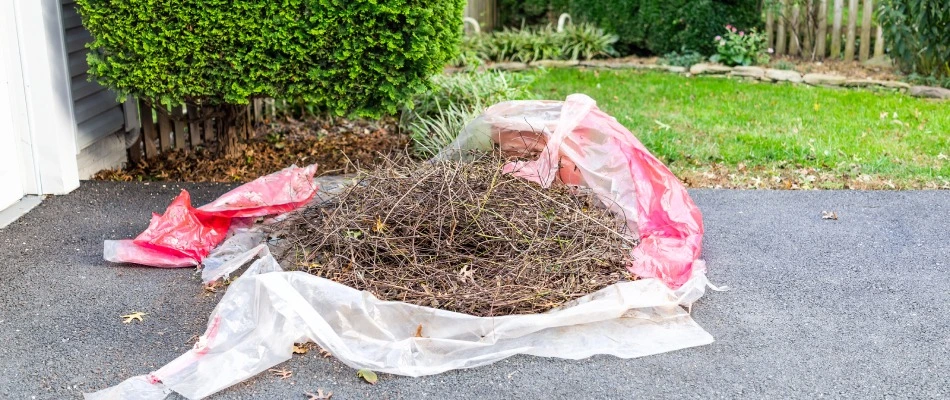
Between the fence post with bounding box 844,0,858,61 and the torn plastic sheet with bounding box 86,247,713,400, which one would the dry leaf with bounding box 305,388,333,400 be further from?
the fence post with bounding box 844,0,858,61

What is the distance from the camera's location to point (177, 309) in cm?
395

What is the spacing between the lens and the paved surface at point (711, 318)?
3299mm

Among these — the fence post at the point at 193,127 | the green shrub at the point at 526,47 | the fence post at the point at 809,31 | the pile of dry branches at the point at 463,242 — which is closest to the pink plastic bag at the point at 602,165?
the pile of dry branches at the point at 463,242

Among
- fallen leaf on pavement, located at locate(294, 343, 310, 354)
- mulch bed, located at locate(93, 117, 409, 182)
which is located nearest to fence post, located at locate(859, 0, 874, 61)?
mulch bed, located at locate(93, 117, 409, 182)

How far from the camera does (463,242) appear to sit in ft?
13.6

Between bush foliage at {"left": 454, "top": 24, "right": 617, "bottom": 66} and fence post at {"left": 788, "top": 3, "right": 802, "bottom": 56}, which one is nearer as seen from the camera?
fence post at {"left": 788, "top": 3, "right": 802, "bottom": 56}

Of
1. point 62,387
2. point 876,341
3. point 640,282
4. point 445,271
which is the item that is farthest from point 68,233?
point 876,341

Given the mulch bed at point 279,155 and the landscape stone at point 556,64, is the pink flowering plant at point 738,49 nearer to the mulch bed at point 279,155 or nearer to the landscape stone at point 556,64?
the landscape stone at point 556,64

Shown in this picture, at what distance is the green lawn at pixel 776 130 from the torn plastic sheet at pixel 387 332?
259 cm

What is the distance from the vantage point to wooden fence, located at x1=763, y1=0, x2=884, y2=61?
962cm

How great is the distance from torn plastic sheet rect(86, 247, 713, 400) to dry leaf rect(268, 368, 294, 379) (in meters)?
0.03

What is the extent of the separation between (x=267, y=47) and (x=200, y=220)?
125 cm

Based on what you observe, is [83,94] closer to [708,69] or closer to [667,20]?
[708,69]

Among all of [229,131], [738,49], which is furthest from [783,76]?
[229,131]
